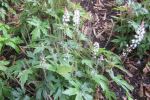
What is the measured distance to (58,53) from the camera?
3.04m

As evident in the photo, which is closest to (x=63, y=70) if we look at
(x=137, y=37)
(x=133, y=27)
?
(x=137, y=37)

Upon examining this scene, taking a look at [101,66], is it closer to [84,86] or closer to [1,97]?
[84,86]

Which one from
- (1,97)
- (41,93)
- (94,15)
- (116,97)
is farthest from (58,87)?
(94,15)

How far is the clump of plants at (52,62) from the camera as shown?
2846 millimetres

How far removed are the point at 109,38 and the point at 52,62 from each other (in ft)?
3.20

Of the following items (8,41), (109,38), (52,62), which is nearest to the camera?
(52,62)

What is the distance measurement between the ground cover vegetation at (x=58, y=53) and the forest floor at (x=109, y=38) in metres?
0.07

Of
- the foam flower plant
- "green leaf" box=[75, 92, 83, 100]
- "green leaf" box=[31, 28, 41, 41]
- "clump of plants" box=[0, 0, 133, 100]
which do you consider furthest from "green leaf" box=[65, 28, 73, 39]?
"green leaf" box=[75, 92, 83, 100]

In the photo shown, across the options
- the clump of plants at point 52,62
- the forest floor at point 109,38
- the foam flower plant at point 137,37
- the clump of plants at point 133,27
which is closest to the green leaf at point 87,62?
the clump of plants at point 52,62

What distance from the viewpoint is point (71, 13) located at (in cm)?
359

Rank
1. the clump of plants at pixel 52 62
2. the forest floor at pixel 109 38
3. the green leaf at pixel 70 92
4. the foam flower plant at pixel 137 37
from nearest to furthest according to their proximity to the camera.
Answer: the green leaf at pixel 70 92, the clump of plants at pixel 52 62, the foam flower plant at pixel 137 37, the forest floor at pixel 109 38

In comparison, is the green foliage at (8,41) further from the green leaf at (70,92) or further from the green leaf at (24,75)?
the green leaf at (70,92)

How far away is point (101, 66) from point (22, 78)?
0.85 m

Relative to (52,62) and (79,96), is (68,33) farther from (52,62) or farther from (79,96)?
(79,96)
